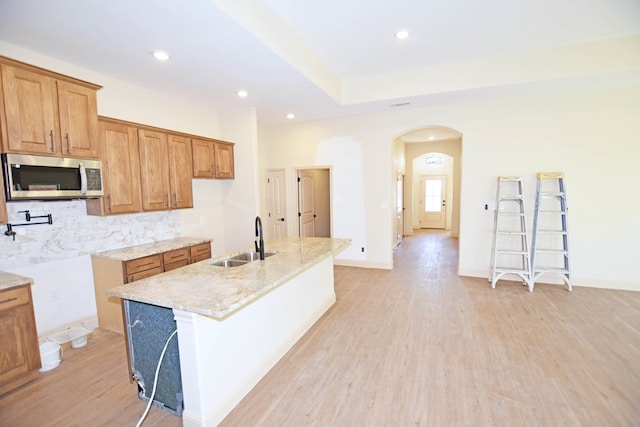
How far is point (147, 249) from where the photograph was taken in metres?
3.44

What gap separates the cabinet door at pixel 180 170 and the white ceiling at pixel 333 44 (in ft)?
2.36

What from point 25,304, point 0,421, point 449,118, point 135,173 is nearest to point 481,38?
point 449,118

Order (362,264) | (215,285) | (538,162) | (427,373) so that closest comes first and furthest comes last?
1. (215,285)
2. (427,373)
3. (538,162)
4. (362,264)

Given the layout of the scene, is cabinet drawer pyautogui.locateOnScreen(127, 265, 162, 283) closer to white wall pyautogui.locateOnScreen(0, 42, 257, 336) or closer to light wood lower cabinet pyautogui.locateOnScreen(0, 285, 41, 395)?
white wall pyautogui.locateOnScreen(0, 42, 257, 336)

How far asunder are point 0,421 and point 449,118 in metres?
6.09

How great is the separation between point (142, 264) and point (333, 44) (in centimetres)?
339

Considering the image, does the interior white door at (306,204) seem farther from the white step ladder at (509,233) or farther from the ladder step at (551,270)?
the ladder step at (551,270)

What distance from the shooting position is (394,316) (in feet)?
11.6

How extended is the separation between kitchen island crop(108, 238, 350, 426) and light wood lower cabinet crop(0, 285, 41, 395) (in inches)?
43.1

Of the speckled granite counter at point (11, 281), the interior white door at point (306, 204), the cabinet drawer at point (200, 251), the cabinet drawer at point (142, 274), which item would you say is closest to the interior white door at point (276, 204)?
the interior white door at point (306, 204)

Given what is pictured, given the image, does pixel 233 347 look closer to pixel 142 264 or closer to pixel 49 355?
pixel 142 264

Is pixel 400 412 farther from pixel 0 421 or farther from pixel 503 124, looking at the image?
pixel 503 124

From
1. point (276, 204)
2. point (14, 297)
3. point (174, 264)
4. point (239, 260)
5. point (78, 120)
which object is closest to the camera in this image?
point (14, 297)

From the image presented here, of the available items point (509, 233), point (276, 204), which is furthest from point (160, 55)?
point (509, 233)
